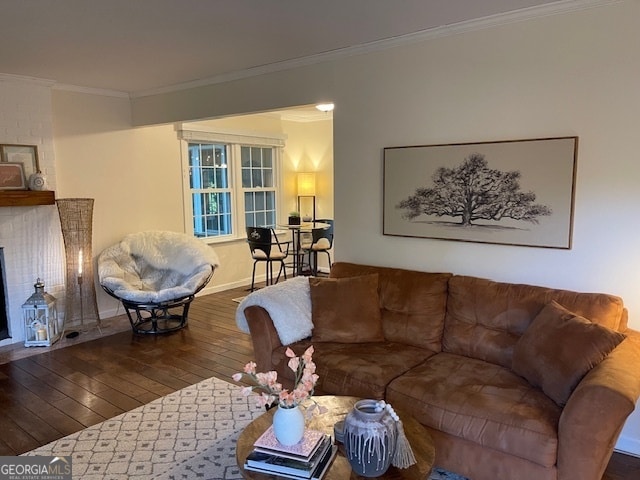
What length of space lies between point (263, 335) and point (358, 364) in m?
0.67

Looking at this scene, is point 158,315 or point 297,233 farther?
point 297,233

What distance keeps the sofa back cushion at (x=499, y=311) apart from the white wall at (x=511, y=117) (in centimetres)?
23

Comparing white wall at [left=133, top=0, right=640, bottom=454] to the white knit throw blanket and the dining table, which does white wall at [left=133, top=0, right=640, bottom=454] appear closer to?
the white knit throw blanket

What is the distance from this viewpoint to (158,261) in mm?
5066

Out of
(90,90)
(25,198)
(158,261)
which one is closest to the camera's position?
(25,198)

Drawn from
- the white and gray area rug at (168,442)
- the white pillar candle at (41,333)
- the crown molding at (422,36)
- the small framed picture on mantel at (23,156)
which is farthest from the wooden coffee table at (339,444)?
the small framed picture on mantel at (23,156)

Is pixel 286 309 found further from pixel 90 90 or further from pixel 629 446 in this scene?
pixel 90 90

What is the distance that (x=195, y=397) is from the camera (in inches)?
128

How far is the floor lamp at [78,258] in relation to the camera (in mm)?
4531

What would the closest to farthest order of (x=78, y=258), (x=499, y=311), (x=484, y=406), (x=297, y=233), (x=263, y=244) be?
(x=484, y=406)
(x=499, y=311)
(x=78, y=258)
(x=263, y=244)
(x=297, y=233)

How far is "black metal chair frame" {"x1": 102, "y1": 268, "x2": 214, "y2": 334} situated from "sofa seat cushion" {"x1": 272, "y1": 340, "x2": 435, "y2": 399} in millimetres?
2021

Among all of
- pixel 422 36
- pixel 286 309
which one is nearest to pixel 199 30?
pixel 422 36

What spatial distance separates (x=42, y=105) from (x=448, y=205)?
3984 millimetres

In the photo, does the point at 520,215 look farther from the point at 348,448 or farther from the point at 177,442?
the point at 177,442
